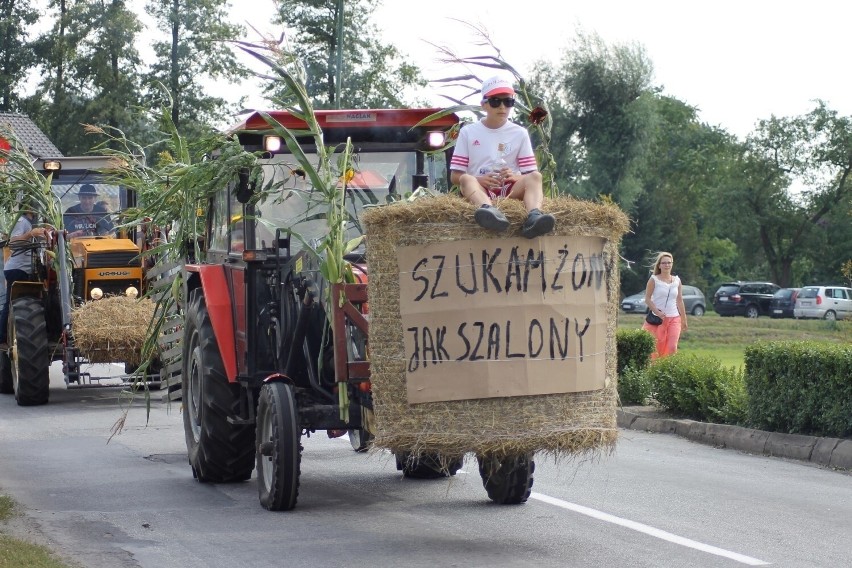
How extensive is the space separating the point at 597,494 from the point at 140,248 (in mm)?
9350

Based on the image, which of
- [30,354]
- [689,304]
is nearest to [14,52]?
[689,304]

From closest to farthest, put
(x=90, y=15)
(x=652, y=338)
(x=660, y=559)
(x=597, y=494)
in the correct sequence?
(x=660, y=559)
(x=597, y=494)
(x=652, y=338)
(x=90, y=15)

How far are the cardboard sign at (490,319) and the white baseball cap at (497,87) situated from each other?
1.13 metres

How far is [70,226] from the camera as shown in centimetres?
1772

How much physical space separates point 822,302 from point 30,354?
40.0 metres

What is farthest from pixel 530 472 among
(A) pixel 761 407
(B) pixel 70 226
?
(B) pixel 70 226

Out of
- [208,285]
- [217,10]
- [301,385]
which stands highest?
[217,10]

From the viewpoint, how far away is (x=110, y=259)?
54.9ft

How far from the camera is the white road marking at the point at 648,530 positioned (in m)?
6.95

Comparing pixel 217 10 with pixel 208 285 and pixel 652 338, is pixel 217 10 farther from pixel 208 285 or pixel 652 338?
pixel 208 285

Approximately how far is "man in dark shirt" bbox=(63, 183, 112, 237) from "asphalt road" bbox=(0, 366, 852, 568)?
629 cm

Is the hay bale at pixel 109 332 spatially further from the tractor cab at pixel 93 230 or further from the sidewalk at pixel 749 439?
the sidewalk at pixel 749 439

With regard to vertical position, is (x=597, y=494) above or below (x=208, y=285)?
below

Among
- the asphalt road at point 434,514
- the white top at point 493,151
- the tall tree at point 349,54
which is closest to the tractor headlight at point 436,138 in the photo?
Result: the white top at point 493,151
